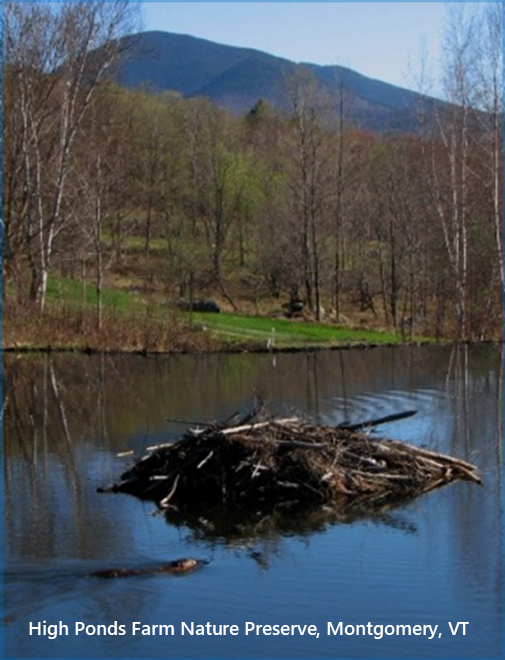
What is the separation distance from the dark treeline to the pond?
19291 millimetres

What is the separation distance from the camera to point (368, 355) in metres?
40.7

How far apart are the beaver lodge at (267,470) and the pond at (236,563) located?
19.9 inches

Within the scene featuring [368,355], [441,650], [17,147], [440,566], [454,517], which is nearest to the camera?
[441,650]

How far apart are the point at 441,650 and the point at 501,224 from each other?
35.8 meters

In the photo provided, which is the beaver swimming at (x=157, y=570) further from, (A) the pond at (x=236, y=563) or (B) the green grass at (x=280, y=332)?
(B) the green grass at (x=280, y=332)

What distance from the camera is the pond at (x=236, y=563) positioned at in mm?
11242

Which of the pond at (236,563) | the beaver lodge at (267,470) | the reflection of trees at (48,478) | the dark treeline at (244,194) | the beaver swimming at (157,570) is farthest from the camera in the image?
the dark treeline at (244,194)

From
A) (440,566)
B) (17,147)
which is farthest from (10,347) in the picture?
(440,566)

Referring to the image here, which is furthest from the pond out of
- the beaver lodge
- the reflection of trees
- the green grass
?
the green grass

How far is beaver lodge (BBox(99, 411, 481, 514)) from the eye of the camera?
16.3 m

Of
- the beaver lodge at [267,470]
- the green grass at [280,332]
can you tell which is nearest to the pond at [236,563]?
the beaver lodge at [267,470]

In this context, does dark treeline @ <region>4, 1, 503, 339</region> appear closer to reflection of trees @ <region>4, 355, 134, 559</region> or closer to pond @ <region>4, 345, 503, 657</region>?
reflection of trees @ <region>4, 355, 134, 559</region>

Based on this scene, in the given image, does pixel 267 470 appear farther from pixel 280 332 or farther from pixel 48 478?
pixel 280 332

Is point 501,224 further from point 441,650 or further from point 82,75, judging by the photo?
point 441,650
